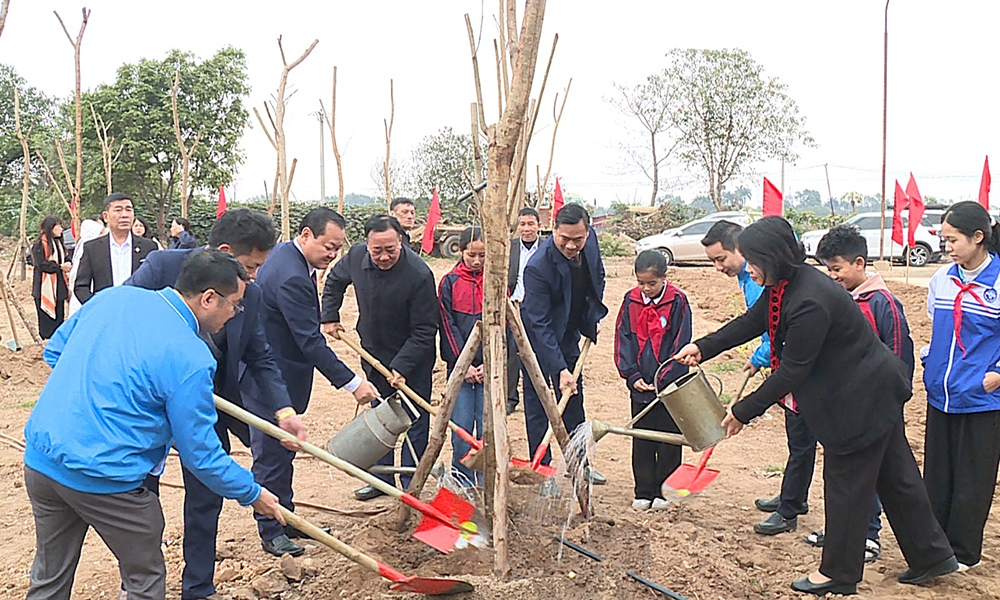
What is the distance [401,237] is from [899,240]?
11842 millimetres

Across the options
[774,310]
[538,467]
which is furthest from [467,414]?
[774,310]

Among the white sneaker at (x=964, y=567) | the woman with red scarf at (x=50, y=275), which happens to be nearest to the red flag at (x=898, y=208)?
the white sneaker at (x=964, y=567)

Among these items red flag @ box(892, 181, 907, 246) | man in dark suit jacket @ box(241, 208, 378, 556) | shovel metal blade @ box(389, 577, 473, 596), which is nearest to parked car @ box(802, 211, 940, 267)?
red flag @ box(892, 181, 907, 246)

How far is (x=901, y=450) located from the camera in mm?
3293

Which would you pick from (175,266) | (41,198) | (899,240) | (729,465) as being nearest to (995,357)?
(729,465)

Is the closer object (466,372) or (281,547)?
(466,372)

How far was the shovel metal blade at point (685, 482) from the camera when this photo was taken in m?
4.55

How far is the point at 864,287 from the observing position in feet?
11.9

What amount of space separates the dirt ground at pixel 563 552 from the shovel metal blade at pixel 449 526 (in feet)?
0.35

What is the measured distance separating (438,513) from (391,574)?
1.74 feet

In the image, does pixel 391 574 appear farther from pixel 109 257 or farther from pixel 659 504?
pixel 109 257

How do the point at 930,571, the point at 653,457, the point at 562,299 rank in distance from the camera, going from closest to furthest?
the point at 930,571 < the point at 653,457 < the point at 562,299

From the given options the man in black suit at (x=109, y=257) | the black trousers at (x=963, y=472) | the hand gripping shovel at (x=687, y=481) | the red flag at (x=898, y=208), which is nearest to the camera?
the black trousers at (x=963, y=472)

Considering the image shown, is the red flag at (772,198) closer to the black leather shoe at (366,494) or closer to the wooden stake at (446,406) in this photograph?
the black leather shoe at (366,494)
